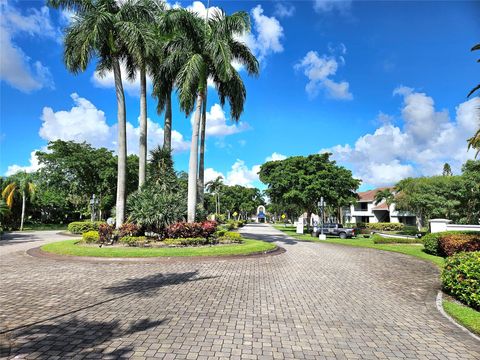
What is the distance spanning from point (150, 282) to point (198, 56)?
575 inches

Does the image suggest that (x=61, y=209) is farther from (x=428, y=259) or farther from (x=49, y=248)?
(x=428, y=259)

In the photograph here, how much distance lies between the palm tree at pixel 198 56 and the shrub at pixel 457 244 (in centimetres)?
1297

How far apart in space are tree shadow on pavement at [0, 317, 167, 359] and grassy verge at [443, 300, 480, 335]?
18.3 feet

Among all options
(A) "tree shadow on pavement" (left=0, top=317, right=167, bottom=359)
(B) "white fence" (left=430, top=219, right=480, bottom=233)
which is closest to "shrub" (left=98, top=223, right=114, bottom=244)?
(A) "tree shadow on pavement" (left=0, top=317, right=167, bottom=359)

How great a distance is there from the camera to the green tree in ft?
110

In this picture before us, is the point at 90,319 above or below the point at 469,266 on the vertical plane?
below

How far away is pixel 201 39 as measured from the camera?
2061 cm

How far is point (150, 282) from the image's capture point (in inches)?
355

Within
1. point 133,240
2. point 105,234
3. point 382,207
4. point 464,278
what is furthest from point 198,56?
point 382,207

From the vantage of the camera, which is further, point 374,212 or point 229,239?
point 374,212

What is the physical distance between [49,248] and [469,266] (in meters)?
16.3

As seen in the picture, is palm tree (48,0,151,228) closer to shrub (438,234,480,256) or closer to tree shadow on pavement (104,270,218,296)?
tree shadow on pavement (104,270,218,296)

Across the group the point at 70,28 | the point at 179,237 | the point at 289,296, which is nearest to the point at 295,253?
the point at 179,237

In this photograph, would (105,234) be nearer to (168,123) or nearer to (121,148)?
(121,148)
